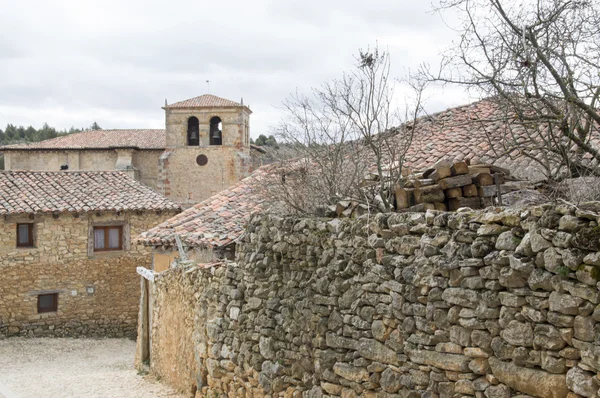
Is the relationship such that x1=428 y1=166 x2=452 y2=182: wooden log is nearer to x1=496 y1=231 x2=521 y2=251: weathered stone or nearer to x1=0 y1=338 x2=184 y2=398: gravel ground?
x1=496 y1=231 x2=521 y2=251: weathered stone

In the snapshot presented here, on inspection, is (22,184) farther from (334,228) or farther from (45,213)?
(334,228)

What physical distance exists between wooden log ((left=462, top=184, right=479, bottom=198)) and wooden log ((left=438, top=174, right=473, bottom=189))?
0.04 meters

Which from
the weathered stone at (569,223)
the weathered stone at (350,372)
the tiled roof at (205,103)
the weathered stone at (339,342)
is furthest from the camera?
the tiled roof at (205,103)

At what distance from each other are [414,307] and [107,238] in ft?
55.1

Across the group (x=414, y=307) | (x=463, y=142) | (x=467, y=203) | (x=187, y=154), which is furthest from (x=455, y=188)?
(x=187, y=154)

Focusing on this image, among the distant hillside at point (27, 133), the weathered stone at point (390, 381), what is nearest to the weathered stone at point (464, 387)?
the weathered stone at point (390, 381)

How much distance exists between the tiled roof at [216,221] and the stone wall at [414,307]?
407 cm

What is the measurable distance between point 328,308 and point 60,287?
15.6 metres

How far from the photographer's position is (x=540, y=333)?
3787mm

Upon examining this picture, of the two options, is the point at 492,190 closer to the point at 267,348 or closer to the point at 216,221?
the point at 267,348

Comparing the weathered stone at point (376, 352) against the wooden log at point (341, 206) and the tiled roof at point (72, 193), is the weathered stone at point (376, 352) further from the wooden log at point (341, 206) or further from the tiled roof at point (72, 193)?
the tiled roof at point (72, 193)

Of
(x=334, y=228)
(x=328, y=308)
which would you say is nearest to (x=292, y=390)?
(x=328, y=308)

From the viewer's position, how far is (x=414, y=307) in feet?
15.6

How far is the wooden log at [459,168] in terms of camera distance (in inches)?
227
